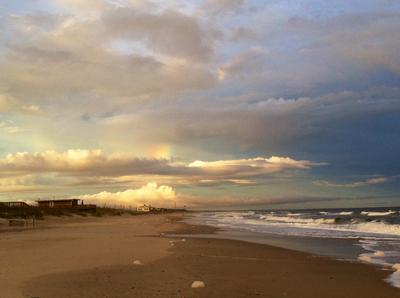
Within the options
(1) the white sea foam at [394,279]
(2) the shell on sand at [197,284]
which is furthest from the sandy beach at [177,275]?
(1) the white sea foam at [394,279]

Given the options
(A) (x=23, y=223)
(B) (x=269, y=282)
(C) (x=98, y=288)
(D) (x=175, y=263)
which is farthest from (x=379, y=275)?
(A) (x=23, y=223)

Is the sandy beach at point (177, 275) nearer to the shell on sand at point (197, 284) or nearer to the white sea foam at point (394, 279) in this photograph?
the shell on sand at point (197, 284)

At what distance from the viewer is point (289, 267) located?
14703mm

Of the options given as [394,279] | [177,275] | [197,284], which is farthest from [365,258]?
[197,284]

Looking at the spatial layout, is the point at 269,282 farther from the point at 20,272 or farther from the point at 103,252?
the point at 103,252

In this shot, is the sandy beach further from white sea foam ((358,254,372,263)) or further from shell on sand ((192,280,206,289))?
white sea foam ((358,254,372,263))

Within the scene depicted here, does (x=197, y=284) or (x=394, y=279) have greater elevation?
(x=197, y=284)

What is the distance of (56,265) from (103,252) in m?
3.60

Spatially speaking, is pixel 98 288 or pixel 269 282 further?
pixel 269 282

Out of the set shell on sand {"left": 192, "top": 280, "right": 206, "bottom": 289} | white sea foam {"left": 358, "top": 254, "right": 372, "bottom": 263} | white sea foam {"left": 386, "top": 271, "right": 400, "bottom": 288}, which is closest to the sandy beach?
shell on sand {"left": 192, "top": 280, "right": 206, "bottom": 289}

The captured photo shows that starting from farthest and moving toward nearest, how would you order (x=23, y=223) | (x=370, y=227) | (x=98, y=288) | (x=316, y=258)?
(x=23, y=223)
(x=370, y=227)
(x=316, y=258)
(x=98, y=288)

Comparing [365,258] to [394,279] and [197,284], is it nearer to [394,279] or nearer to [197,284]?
[394,279]

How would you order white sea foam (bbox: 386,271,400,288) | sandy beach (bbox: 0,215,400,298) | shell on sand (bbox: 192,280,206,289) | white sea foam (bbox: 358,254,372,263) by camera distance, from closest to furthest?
1. sandy beach (bbox: 0,215,400,298)
2. shell on sand (bbox: 192,280,206,289)
3. white sea foam (bbox: 386,271,400,288)
4. white sea foam (bbox: 358,254,372,263)

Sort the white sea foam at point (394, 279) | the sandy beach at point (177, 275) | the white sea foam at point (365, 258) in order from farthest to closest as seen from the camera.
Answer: the white sea foam at point (365, 258)
the white sea foam at point (394, 279)
the sandy beach at point (177, 275)
